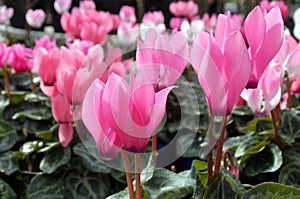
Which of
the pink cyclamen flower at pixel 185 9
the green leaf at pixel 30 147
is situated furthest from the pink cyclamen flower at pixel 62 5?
the green leaf at pixel 30 147

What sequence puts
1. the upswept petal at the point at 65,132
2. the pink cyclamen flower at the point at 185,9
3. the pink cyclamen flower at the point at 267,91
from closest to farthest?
the pink cyclamen flower at the point at 267,91 < the upswept petal at the point at 65,132 < the pink cyclamen flower at the point at 185,9

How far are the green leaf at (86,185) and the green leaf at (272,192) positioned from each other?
1.99ft

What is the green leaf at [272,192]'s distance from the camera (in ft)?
2.63

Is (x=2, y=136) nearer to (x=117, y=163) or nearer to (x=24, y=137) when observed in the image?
(x=24, y=137)

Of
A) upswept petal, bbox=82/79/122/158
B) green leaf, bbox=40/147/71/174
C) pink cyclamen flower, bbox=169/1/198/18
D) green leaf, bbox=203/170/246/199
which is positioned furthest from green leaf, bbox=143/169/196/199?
pink cyclamen flower, bbox=169/1/198/18

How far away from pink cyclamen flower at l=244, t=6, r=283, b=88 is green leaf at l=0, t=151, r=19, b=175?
801mm

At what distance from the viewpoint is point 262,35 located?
29.9 inches

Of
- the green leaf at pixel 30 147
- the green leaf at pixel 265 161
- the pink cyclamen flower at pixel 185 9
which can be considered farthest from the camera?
the pink cyclamen flower at pixel 185 9

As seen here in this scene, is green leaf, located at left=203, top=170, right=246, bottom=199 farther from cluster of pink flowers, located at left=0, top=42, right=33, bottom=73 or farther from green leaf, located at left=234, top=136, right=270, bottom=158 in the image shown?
cluster of pink flowers, located at left=0, top=42, right=33, bottom=73

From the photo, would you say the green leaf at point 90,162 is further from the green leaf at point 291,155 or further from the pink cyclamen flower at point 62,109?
the green leaf at point 291,155

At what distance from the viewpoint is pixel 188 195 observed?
1033 mm

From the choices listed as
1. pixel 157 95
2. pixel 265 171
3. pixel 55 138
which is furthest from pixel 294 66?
pixel 55 138

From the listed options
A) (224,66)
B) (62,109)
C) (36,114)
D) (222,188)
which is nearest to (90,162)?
(62,109)

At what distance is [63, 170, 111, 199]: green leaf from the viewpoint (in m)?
1.37
